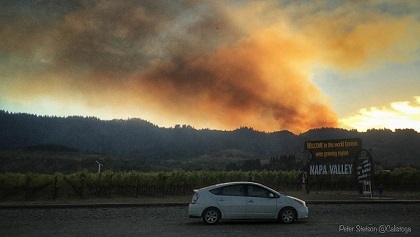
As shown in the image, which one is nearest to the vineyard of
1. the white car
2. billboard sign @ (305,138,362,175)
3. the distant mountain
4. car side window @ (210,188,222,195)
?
billboard sign @ (305,138,362,175)

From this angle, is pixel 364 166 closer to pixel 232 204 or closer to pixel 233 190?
pixel 233 190

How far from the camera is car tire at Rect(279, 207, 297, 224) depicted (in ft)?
52.7

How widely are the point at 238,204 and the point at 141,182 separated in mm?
27068

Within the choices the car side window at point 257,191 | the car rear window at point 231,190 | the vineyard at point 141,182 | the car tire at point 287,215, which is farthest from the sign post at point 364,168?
the car rear window at point 231,190

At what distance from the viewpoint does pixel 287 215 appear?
53.0 feet

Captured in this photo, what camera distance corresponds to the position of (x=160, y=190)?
143ft

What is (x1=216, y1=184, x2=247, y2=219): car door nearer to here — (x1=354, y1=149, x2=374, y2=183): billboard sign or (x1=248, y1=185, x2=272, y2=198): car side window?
(x1=248, y1=185, x2=272, y2=198): car side window

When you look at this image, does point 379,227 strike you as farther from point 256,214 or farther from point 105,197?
point 105,197

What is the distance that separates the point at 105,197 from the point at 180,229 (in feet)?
85.2

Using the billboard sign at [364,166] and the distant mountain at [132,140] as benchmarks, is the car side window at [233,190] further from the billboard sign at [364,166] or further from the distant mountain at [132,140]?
the distant mountain at [132,140]

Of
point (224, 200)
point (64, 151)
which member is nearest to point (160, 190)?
point (224, 200)

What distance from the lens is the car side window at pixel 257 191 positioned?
1608 cm

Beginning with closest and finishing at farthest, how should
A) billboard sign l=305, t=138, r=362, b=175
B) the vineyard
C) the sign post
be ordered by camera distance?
the vineyard
the sign post
billboard sign l=305, t=138, r=362, b=175

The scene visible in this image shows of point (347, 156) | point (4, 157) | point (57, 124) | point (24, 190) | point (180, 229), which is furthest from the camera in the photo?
point (57, 124)
